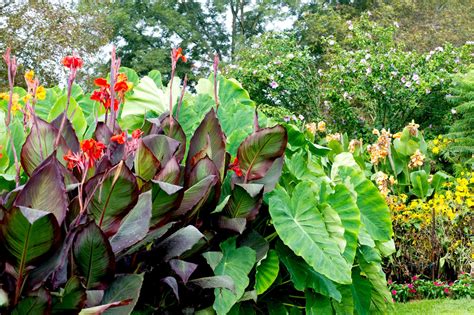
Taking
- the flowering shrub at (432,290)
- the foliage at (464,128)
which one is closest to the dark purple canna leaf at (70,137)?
the flowering shrub at (432,290)

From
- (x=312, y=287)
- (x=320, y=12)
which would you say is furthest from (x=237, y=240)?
(x=320, y=12)

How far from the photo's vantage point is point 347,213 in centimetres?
265

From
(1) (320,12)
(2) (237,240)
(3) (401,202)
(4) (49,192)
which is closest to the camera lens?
(4) (49,192)

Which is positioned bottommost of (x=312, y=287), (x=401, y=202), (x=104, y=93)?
(x=401, y=202)

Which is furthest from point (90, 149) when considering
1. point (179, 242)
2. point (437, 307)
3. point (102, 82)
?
point (437, 307)

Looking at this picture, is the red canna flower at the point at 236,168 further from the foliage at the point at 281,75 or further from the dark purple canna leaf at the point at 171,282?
the foliage at the point at 281,75

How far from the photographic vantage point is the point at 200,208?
7.70ft

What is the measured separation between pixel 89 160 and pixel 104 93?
1.38 ft

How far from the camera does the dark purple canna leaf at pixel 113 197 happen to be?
1812mm

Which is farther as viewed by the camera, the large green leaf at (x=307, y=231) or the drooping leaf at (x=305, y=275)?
the drooping leaf at (x=305, y=275)

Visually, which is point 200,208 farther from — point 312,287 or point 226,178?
point 312,287

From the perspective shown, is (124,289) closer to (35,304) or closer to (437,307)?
(35,304)

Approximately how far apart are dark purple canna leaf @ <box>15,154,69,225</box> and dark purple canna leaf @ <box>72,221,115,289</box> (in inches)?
3.6

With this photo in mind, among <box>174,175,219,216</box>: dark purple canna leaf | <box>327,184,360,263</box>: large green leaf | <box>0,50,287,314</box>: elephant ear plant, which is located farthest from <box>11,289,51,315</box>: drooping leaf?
<box>327,184,360,263</box>: large green leaf
